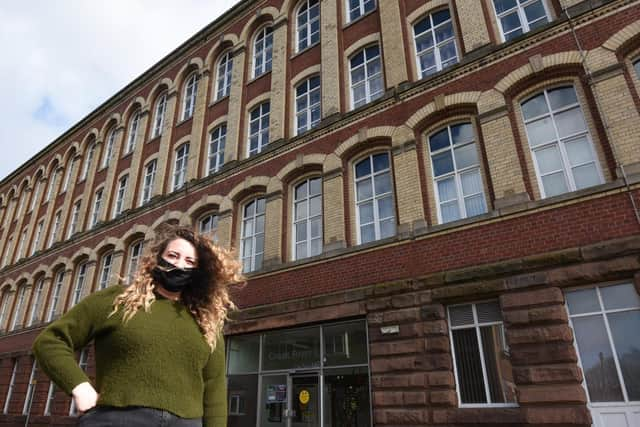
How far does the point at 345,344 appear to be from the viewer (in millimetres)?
10234

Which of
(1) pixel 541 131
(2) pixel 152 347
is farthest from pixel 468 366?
(2) pixel 152 347

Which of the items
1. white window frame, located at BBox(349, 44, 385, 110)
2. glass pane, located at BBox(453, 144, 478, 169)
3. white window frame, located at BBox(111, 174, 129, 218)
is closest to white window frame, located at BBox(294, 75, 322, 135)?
white window frame, located at BBox(349, 44, 385, 110)

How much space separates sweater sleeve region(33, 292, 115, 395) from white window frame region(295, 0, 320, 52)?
47.0ft

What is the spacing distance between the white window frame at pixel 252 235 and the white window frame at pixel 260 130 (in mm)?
1927

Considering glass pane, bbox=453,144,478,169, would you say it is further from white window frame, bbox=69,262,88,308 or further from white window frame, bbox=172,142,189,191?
white window frame, bbox=69,262,88,308

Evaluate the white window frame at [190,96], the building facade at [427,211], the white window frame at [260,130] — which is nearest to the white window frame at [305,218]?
the building facade at [427,211]

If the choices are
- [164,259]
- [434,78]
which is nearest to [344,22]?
[434,78]

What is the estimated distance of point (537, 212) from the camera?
8.48m

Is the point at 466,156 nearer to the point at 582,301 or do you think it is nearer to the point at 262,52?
the point at 582,301

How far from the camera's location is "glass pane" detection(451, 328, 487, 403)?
8.18 m

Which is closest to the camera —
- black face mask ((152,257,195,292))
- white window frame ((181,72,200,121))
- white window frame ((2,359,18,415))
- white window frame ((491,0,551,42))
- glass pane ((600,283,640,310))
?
black face mask ((152,257,195,292))

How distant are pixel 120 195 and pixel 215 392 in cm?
2045

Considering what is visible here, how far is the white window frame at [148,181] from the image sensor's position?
19045mm

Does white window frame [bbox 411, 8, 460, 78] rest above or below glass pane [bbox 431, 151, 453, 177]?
above
